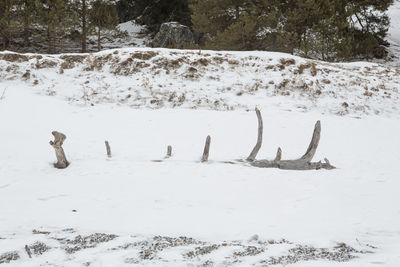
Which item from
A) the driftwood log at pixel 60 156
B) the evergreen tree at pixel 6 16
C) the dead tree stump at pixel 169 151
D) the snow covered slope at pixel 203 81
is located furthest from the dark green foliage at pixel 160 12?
the driftwood log at pixel 60 156

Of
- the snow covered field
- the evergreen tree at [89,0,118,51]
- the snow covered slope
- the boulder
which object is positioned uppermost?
the evergreen tree at [89,0,118,51]

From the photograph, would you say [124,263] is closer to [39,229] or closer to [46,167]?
[39,229]

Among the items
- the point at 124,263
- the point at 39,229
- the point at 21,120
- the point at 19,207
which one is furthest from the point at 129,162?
the point at 21,120

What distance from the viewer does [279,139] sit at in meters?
7.92

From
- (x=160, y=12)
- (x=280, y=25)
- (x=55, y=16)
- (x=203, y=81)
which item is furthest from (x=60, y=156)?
(x=160, y=12)

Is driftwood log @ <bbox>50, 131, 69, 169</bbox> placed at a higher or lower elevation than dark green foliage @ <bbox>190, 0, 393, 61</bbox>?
lower

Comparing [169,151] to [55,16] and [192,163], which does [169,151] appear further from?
[55,16]

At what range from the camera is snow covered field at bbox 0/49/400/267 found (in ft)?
8.73

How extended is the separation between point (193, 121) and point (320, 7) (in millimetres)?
10769

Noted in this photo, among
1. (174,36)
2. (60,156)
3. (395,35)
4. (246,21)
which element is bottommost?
(60,156)

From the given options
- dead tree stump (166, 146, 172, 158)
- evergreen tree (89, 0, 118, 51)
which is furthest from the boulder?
dead tree stump (166, 146, 172, 158)

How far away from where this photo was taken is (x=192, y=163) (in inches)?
219

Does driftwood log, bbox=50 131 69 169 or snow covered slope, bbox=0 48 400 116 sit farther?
snow covered slope, bbox=0 48 400 116

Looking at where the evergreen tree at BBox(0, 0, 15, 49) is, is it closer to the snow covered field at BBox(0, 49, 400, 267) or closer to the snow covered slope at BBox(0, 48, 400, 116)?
the snow covered slope at BBox(0, 48, 400, 116)
